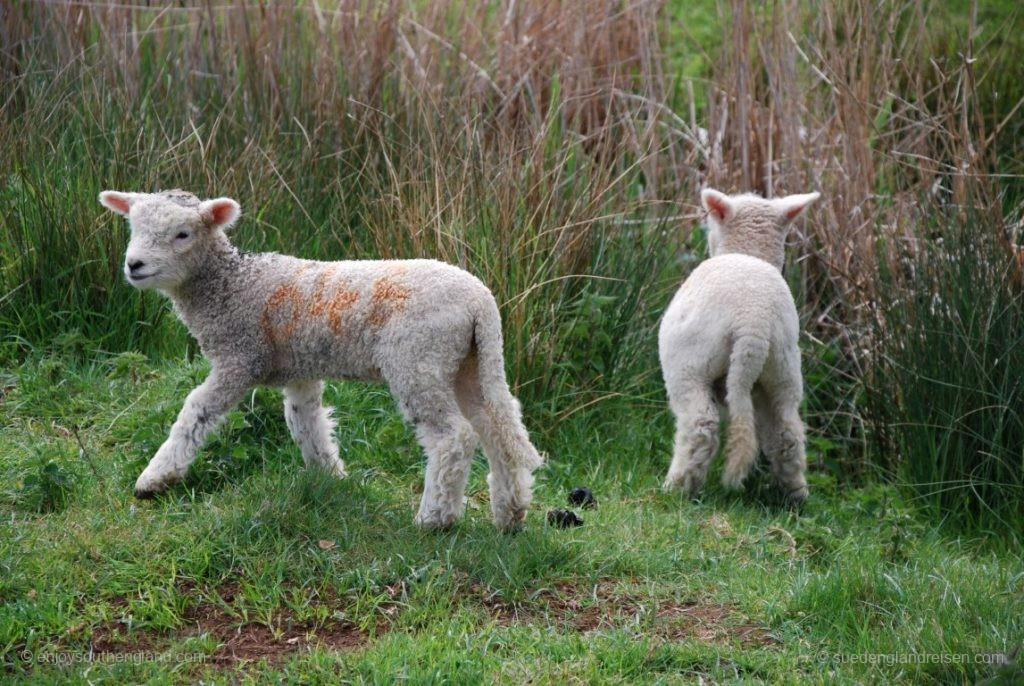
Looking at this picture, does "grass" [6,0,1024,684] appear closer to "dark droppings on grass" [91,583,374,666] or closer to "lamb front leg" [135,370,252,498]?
"dark droppings on grass" [91,583,374,666]

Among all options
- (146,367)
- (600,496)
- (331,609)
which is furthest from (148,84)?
(331,609)

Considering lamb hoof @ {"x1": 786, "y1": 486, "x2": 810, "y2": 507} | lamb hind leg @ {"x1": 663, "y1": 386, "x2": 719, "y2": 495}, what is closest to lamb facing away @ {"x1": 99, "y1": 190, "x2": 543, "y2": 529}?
lamb hind leg @ {"x1": 663, "y1": 386, "x2": 719, "y2": 495}

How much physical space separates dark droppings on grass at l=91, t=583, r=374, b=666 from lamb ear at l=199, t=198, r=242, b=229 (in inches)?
57.0

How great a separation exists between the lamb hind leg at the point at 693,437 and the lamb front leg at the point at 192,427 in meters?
2.16

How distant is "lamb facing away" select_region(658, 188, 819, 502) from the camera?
212 inches

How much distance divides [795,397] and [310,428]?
2405 millimetres

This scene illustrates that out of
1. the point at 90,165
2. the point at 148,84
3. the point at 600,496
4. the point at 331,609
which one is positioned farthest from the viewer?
the point at 148,84

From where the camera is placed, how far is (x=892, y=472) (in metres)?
6.53

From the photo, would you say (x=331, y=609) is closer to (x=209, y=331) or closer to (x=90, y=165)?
(x=209, y=331)

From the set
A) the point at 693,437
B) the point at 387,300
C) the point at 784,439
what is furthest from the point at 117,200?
the point at 784,439

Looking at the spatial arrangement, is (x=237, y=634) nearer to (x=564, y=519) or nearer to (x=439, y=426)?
(x=439, y=426)

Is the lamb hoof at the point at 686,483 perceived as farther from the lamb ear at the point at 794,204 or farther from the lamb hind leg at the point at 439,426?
the lamb hind leg at the point at 439,426

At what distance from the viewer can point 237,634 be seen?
3859mm

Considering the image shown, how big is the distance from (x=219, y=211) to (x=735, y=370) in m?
2.44
